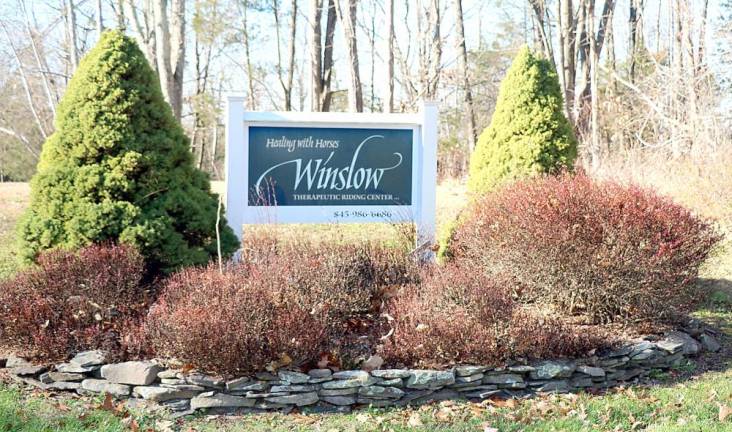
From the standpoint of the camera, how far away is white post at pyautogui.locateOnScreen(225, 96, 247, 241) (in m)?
7.33

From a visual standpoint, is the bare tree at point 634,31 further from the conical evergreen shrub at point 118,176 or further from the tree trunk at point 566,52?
the conical evergreen shrub at point 118,176

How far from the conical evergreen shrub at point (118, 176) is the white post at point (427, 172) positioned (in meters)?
2.42

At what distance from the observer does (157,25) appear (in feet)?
36.7

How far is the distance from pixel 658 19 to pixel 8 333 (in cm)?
2703

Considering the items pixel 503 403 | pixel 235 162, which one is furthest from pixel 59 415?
pixel 235 162

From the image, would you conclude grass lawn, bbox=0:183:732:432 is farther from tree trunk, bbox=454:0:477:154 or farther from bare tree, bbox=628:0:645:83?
bare tree, bbox=628:0:645:83

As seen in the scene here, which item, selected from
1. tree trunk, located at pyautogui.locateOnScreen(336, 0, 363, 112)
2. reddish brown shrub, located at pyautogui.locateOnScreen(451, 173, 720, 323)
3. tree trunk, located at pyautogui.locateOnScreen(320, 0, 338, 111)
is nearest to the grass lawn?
reddish brown shrub, located at pyautogui.locateOnScreen(451, 173, 720, 323)

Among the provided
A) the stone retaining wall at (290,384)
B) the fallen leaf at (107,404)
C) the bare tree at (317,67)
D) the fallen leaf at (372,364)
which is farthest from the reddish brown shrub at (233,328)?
the bare tree at (317,67)

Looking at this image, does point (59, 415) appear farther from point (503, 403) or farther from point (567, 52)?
point (567, 52)

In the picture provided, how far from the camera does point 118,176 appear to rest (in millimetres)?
6105

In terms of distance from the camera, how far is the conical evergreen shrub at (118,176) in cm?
598

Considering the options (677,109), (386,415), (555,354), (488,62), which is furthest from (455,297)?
(488,62)

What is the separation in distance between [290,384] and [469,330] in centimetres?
132

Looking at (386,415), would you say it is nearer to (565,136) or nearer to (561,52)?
(565,136)
